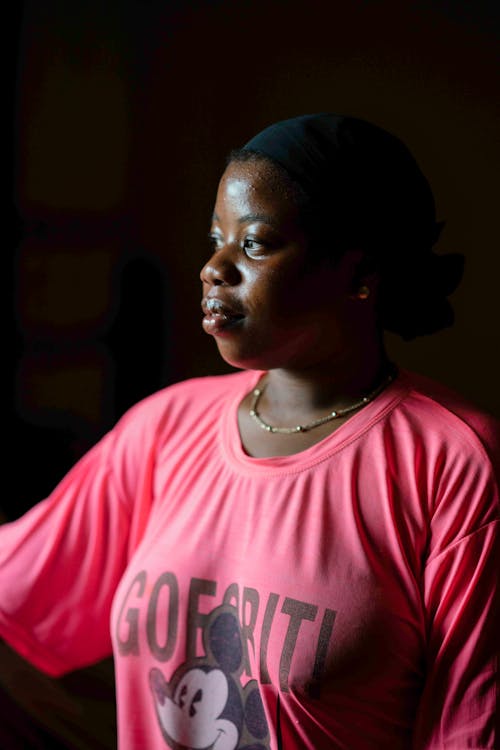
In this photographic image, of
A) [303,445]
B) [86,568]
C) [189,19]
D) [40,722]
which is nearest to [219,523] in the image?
[303,445]

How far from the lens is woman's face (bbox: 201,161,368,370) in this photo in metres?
0.73

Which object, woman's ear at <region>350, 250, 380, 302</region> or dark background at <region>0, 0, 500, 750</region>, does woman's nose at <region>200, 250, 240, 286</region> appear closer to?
woman's ear at <region>350, 250, 380, 302</region>

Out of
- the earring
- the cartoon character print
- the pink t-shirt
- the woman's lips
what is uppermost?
the earring

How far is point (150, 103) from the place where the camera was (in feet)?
4.00

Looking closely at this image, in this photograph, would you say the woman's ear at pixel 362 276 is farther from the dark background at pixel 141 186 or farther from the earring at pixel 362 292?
the dark background at pixel 141 186

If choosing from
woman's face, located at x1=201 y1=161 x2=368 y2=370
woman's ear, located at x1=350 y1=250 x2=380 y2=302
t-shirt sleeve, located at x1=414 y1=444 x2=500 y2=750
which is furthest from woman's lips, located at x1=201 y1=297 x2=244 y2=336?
t-shirt sleeve, located at x1=414 y1=444 x2=500 y2=750

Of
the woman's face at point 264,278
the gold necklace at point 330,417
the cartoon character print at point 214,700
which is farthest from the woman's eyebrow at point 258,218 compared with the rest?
the cartoon character print at point 214,700

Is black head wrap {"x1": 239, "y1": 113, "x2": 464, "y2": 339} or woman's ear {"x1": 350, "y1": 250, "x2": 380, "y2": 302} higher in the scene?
black head wrap {"x1": 239, "y1": 113, "x2": 464, "y2": 339}

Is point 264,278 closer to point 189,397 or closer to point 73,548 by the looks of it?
point 189,397

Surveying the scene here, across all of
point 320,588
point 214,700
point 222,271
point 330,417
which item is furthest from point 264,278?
point 214,700

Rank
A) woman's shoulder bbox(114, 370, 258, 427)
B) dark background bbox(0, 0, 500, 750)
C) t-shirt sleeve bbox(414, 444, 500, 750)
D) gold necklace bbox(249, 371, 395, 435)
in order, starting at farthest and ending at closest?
1. dark background bbox(0, 0, 500, 750)
2. woman's shoulder bbox(114, 370, 258, 427)
3. gold necklace bbox(249, 371, 395, 435)
4. t-shirt sleeve bbox(414, 444, 500, 750)

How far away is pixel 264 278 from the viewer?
2.41 feet

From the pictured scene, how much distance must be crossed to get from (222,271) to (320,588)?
0.85ft

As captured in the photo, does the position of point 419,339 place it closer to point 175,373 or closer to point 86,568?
point 175,373
